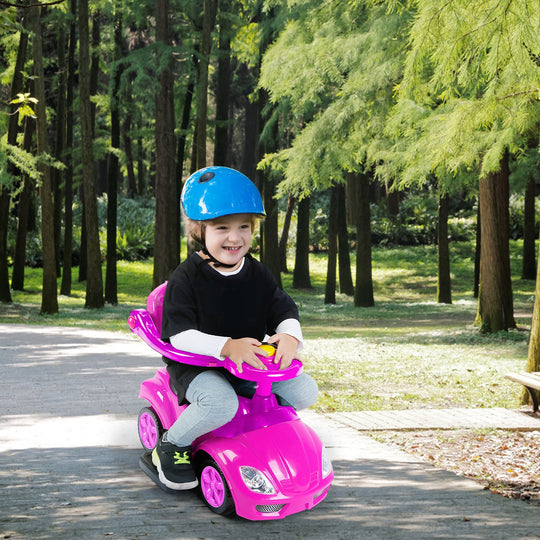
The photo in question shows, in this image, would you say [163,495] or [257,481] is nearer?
[257,481]

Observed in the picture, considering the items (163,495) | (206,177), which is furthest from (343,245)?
(206,177)

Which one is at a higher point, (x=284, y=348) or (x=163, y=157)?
(x=163, y=157)

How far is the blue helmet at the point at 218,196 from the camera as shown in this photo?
14.9 ft

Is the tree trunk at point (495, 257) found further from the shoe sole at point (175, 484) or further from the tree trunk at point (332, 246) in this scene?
the shoe sole at point (175, 484)

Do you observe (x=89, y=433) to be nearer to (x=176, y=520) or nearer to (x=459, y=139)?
(x=176, y=520)

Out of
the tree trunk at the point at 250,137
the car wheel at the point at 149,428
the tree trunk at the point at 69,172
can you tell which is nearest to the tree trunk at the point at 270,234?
the tree trunk at the point at 69,172

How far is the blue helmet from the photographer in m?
4.54

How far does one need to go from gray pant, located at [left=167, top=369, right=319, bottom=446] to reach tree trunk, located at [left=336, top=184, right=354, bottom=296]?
21431mm

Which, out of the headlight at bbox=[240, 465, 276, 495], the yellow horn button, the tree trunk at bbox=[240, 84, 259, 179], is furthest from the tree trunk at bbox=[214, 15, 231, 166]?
the headlight at bbox=[240, 465, 276, 495]

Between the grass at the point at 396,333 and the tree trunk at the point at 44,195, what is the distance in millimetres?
606

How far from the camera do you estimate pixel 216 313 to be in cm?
459

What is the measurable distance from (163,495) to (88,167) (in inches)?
741

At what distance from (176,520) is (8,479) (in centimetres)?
141

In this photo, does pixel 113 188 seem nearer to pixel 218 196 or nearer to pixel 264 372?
pixel 218 196
